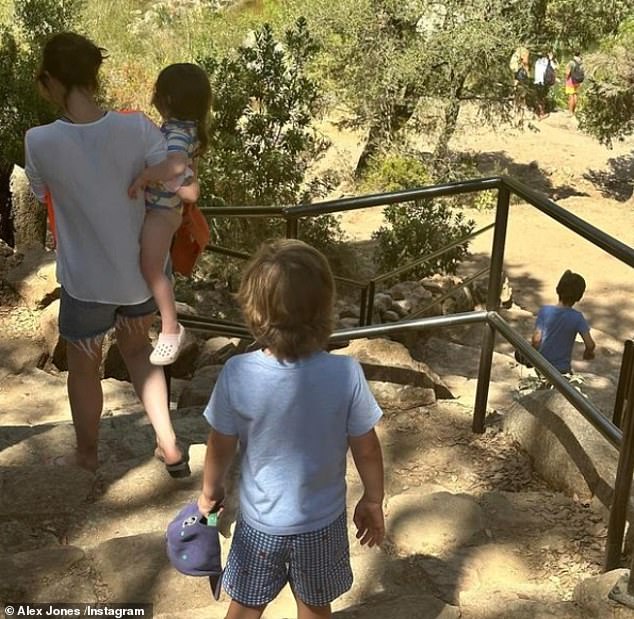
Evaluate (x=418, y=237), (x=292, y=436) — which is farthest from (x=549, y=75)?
(x=292, y=436)

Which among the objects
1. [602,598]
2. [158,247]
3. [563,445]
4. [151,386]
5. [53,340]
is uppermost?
[158,247]

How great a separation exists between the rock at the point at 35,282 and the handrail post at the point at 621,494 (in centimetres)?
450

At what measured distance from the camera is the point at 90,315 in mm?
2740

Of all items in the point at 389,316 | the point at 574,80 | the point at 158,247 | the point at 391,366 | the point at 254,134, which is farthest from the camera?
the point at 574,80

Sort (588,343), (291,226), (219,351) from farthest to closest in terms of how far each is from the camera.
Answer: (219,351) → (588,343) → (291,226)

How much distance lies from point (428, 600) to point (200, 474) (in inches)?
43.0

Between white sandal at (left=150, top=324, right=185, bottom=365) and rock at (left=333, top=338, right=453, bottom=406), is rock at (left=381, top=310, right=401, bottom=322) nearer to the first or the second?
rock at (left=333, top=338, right=453, bottom=406)

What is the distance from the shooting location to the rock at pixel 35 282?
629 cm

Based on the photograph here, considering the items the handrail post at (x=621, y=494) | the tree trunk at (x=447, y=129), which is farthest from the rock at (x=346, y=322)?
the tree trunk at (x=447, y=129)

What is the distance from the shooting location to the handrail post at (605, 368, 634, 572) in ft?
7.92

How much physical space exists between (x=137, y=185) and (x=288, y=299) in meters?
0.98

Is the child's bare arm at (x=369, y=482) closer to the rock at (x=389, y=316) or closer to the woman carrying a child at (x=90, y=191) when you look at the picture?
the woman carrying a child at (x=90, y=191)

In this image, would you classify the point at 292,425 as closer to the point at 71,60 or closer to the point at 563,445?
the point at 71,60

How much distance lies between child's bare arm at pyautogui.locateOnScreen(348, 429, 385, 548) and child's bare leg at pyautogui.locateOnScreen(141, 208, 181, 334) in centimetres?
100
